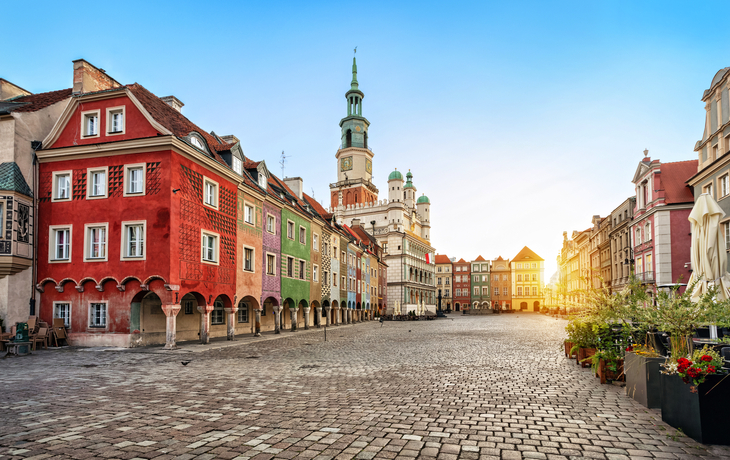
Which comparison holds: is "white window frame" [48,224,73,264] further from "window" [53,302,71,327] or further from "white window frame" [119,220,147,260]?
"white window frame" [119,220,147,260]

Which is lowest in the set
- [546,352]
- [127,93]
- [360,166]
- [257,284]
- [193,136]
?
[546,352]

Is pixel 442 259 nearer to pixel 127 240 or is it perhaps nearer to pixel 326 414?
pixel 127 240

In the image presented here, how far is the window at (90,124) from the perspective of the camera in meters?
21.9

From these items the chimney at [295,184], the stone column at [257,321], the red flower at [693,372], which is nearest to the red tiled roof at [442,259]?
the chimney at [295,184]

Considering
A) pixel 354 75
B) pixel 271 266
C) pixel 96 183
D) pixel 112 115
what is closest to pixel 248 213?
pixel 271 266

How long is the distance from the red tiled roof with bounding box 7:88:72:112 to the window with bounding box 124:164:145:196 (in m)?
5.81

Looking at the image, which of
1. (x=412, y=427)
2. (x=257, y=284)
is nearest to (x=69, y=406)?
Answer: (x=412, y=427)

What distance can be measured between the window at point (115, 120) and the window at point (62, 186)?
111 inches

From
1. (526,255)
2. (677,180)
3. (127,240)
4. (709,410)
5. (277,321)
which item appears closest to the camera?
(709,410)

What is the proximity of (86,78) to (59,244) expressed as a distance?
8.12 metres

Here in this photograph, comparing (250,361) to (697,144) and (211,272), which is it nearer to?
(211,272)

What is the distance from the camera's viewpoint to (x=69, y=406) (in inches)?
332

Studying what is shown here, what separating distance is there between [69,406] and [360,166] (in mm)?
96236

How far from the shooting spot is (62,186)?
22188 millimetres
